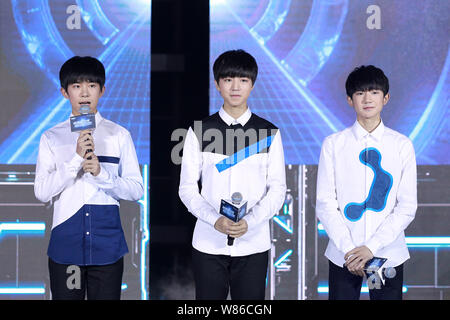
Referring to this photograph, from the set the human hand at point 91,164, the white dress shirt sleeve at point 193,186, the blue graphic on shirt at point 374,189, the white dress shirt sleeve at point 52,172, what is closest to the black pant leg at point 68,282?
the white dress shirt sleeve at point 52,172

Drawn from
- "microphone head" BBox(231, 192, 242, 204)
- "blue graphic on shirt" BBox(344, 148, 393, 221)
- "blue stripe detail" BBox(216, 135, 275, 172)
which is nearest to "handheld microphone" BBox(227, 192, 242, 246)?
"microphone head" BBox(231, 192, 242, 204)

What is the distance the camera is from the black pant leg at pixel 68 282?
263 centimetres

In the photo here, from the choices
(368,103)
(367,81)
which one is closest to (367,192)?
(368,103)

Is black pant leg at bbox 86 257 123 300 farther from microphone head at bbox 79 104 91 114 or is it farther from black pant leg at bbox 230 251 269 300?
microphone head at bbox 79 104 91 114

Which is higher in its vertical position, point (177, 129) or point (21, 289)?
point (177, 129)

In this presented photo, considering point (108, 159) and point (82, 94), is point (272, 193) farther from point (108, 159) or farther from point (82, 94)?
point (82, 94)

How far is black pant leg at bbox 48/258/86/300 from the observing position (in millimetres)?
2633

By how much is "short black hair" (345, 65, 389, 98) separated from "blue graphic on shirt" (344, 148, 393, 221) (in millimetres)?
309

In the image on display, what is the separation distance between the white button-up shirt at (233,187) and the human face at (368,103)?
0.44m

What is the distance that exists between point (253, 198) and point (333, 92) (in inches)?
46.5

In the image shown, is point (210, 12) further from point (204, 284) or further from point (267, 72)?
point (204, 284)

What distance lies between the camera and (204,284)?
8.80 feet

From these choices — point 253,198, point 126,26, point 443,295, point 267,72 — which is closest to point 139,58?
point 126,26

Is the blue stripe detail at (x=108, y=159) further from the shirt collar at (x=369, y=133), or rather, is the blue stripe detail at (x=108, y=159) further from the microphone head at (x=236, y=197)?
the shirt collar at (x=369, y=133)
